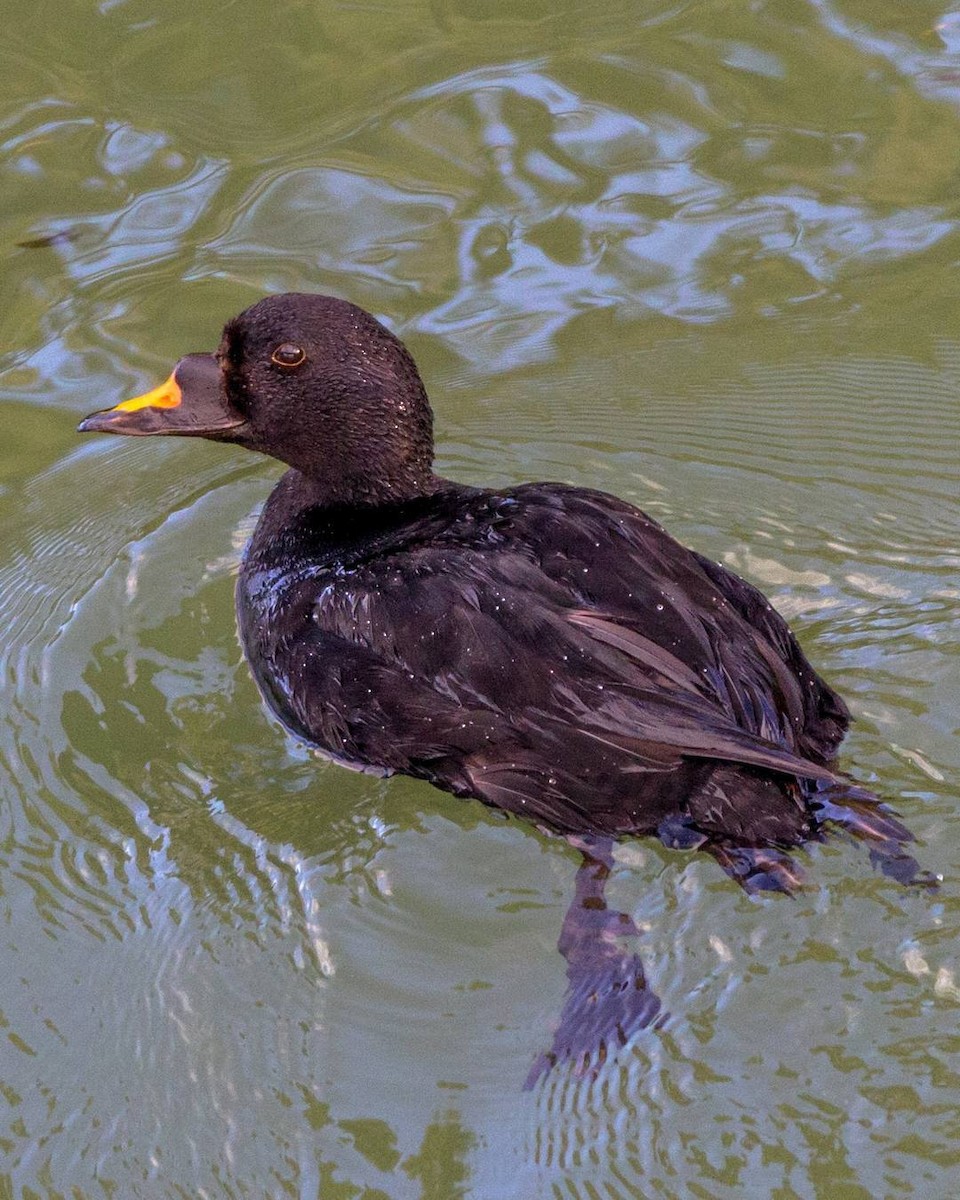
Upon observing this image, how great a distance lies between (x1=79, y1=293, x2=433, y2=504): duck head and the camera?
4688mm

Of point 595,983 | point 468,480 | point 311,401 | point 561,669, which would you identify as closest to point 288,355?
point 311,401

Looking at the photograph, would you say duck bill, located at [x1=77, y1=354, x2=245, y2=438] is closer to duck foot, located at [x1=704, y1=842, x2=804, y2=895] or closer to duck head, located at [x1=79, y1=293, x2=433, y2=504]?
duck head, located at [x1=79, y1=293, x2=433, y2=504]

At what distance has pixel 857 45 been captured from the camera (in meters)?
7.08

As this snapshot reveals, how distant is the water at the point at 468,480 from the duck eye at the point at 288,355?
Result: 2.94ft

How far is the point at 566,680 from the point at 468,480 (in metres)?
1.75

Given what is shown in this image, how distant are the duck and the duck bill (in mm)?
102

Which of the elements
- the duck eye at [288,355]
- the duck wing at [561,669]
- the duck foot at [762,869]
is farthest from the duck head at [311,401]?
the duck foot at [762,869]

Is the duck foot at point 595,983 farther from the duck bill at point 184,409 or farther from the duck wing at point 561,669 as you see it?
the duck bill at point 184,409

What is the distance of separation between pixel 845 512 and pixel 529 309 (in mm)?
1616

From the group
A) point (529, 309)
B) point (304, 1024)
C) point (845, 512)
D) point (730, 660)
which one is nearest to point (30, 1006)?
point (304, 1024)

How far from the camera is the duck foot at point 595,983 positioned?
3.81 m

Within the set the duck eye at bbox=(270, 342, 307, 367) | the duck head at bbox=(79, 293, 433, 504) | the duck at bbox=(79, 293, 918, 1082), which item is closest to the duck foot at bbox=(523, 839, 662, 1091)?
the duck at bbox=(79, 293, 918, 1082)

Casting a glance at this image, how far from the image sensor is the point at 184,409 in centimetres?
483

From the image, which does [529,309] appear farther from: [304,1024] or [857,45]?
[304,1024]
